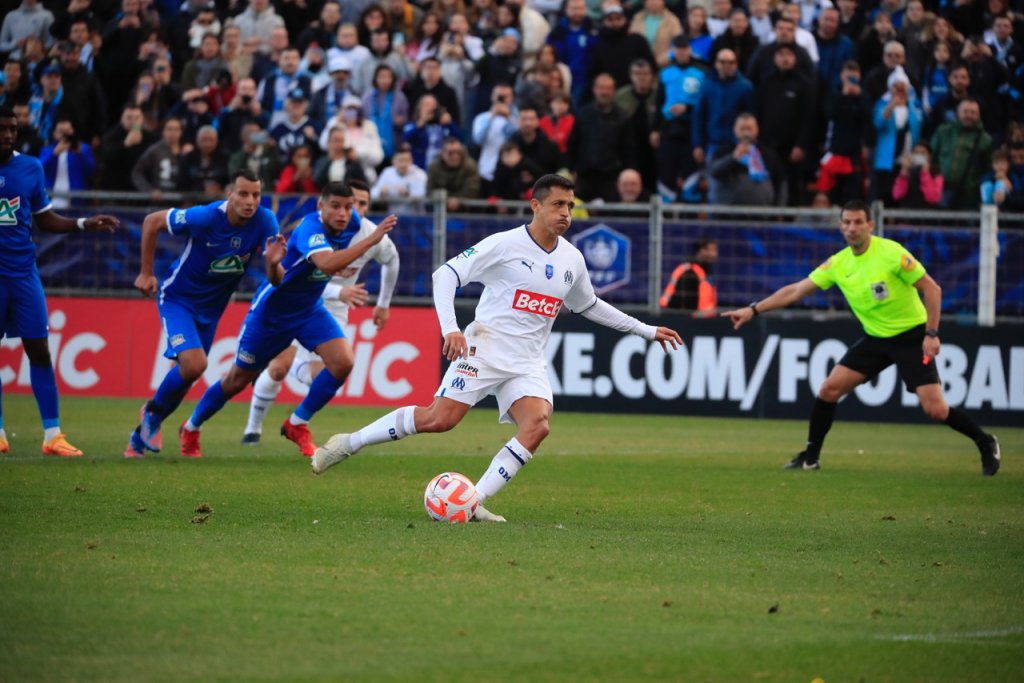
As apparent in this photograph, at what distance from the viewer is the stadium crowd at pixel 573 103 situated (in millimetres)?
20516

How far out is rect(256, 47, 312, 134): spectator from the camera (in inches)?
872

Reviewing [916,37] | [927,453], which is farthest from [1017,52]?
[927,453]

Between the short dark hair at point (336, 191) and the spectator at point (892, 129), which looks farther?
the spectator at point (892, 129)

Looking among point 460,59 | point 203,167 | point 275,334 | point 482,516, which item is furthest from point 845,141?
point 482,516

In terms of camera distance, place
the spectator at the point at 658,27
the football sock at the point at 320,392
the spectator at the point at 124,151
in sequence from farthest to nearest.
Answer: the spectator at the point at 658,27
the spectator at the point at 124,151
the football sock at the point at 320,392

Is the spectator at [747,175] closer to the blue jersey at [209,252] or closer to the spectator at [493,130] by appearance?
the spectator at [493,130]

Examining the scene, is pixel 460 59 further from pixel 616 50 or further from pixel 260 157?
pixel 260 157

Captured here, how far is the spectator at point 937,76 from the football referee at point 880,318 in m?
7.58

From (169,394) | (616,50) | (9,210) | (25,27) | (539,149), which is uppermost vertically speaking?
(25,27)

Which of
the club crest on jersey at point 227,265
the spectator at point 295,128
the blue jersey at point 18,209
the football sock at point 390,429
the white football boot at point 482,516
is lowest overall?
the white football boot at point 482,516

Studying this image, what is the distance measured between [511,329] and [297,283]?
13.5 feet

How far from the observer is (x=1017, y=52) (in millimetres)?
21172

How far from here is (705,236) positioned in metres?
20.0

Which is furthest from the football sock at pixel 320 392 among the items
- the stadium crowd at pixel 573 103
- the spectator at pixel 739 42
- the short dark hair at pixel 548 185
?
the spectator at pixel 739 42
